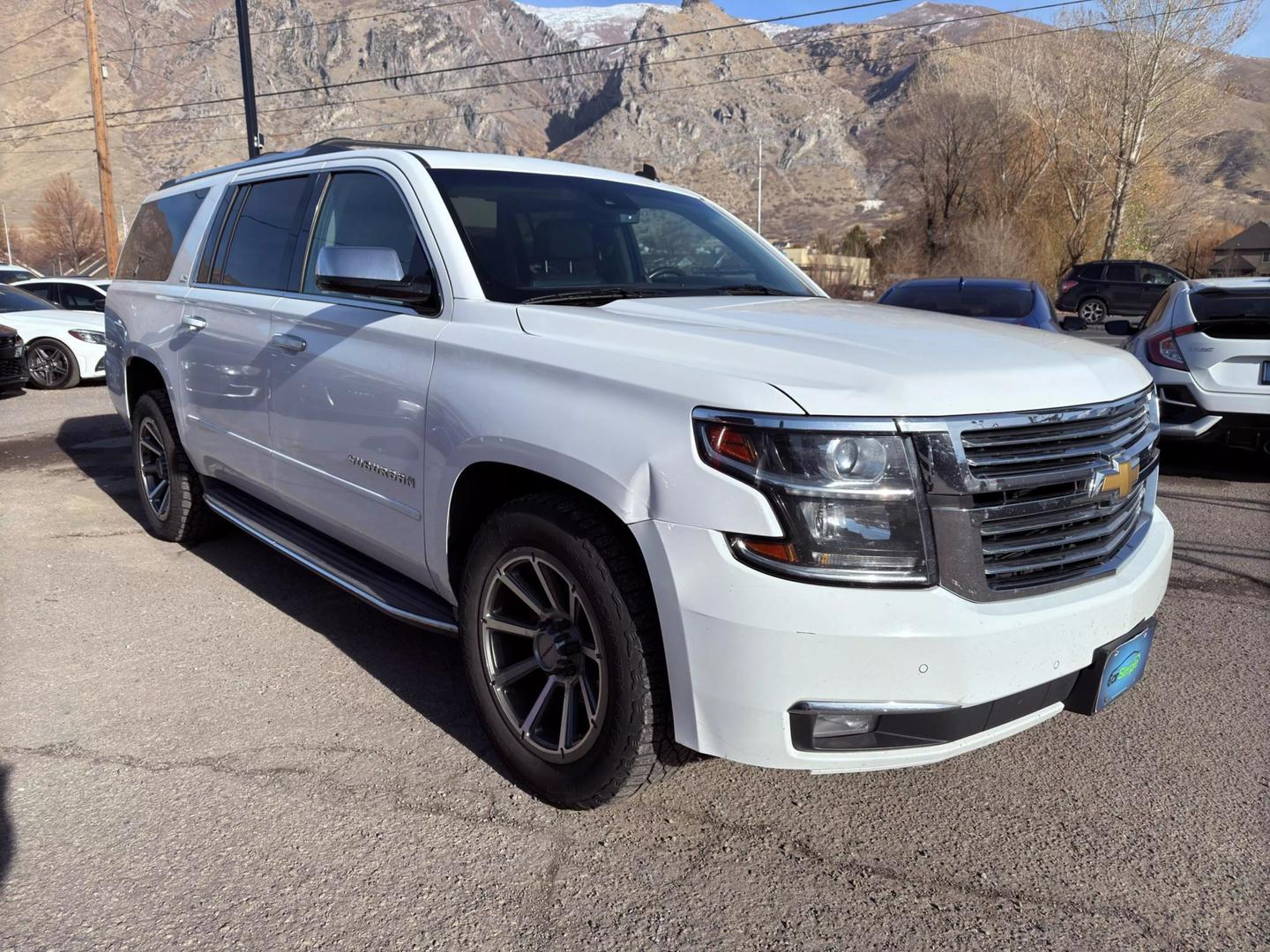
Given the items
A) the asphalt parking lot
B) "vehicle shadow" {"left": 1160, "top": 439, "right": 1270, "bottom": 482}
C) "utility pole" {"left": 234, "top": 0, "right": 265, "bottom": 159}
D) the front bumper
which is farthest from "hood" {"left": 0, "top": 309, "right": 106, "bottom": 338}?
the front bumper

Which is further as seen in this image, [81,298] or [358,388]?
[81,298]

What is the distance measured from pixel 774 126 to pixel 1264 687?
171761 millimetres

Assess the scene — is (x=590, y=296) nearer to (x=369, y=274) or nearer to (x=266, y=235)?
(x=369, y=274)

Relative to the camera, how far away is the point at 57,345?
527 inches

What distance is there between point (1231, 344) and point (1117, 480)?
17.1 feet

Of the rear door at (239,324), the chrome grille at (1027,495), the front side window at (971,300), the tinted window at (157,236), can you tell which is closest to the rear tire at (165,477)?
the rear door at (239,324)

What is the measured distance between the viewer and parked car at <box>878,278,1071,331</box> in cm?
845

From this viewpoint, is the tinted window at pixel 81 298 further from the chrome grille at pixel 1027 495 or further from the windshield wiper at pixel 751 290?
the chrome grille at pixel 1027 495

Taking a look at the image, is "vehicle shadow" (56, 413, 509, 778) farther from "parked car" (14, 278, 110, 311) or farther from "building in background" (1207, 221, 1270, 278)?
"building in background" (1207, 221, 1270, 278)

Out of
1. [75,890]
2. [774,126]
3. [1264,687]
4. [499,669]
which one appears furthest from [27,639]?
[774,126]

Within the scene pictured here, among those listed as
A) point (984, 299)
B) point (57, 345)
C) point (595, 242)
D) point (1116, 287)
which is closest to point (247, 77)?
point (57, 345)

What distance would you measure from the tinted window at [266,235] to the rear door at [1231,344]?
6141 mm

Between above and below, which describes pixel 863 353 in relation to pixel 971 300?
above

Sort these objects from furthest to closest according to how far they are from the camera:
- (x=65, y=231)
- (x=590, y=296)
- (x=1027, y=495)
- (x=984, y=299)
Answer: (x=65, y=231), (x=984, y=299), (x=590, y=296), (x=1027, y=495)
